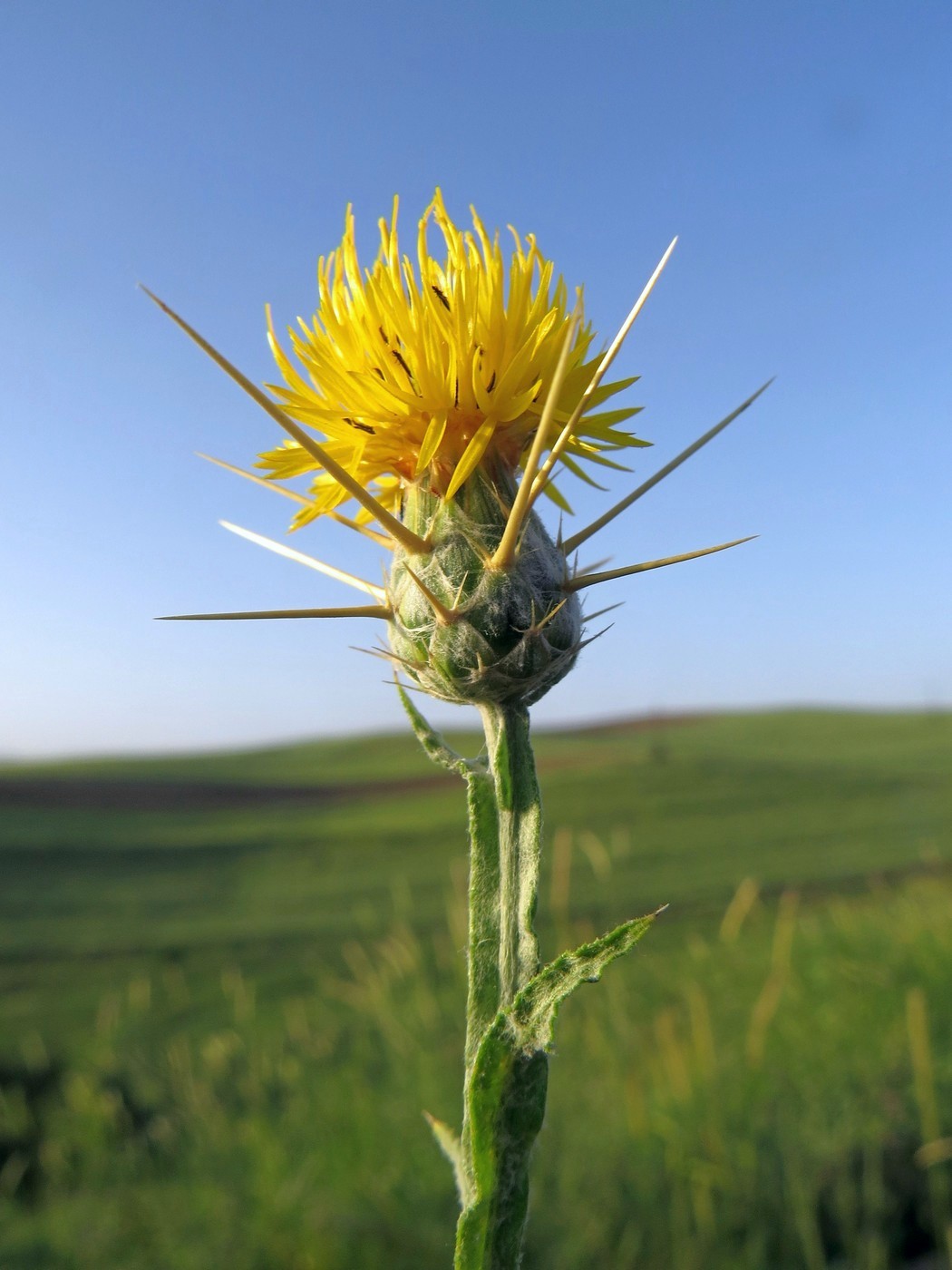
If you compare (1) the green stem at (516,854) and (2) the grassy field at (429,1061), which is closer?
(1) the green stem at (516,854)

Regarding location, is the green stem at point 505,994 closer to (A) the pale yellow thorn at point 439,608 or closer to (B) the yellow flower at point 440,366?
(A) the pale yellow thorn at point 439,608

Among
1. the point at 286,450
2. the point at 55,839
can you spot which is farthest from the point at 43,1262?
the point at 55,839

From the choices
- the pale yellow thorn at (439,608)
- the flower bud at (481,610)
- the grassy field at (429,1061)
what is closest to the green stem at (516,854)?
the flower bud at (481,610)

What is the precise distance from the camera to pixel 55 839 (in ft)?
51.0

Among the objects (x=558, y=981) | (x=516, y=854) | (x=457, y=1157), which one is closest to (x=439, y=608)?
(x=516, y=854)

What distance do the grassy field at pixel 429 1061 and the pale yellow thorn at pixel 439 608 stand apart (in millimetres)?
815

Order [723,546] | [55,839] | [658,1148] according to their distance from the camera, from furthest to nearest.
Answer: [55,839], [658,1148], [723,546]

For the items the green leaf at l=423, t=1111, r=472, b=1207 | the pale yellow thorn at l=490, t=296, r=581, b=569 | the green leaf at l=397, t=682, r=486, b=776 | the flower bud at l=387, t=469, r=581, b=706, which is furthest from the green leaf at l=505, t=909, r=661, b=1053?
the pale yellow thorn at l=490, t=296, r=581, b=569

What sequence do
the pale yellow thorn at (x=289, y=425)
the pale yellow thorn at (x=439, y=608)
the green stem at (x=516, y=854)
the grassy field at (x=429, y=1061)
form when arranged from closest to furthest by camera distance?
the pale yellow thorn at (x=289, y=425), the green stem at (x=516, y=854), the pale yellow thorn at (x=439, y=608), the grassy field at (x=429, y=1061)

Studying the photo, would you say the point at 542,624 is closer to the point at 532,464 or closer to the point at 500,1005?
the point at 532,464

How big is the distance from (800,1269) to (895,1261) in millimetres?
676

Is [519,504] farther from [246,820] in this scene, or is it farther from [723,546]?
[246,820]

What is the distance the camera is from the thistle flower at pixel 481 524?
4.24 ft

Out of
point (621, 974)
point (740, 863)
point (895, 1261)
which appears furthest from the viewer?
point (740, 863)
